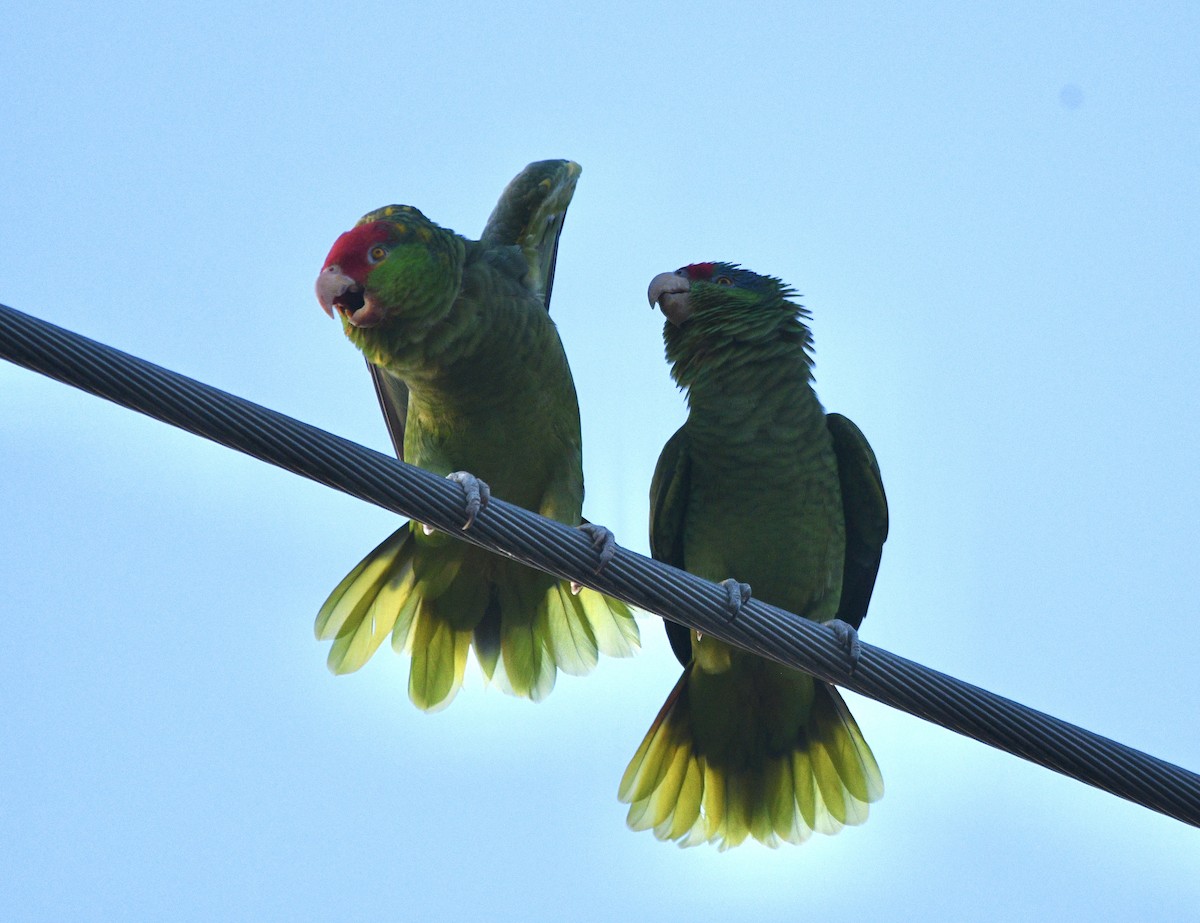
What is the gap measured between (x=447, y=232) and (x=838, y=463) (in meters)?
1.87

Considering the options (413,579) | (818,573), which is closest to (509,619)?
(413,579)

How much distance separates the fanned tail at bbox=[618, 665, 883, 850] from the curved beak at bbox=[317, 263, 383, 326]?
6.20 feet

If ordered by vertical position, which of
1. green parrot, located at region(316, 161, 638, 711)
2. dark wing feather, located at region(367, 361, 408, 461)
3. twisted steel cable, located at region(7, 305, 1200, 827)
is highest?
dark wing feather, located at region(367, 361, 408, 461)

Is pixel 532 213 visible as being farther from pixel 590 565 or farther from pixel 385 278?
pixel 590 565

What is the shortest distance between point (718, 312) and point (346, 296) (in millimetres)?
1573

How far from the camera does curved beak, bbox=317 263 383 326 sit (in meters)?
4.60

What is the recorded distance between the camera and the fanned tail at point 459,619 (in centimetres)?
501

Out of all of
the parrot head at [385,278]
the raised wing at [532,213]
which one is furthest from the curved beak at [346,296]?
the raised wing at [532,213]

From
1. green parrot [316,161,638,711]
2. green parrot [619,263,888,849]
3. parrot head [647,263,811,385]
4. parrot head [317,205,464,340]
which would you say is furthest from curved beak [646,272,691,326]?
parrot head [317,205,464,340]

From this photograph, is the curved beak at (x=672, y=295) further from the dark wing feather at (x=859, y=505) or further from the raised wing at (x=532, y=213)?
the dark wing feather at (x=859, y=505)

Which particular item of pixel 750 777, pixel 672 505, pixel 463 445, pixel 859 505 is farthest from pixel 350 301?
pixel 750 777

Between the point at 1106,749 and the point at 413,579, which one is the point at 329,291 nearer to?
the point at 413,579

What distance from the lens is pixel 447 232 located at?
4895 millimetres

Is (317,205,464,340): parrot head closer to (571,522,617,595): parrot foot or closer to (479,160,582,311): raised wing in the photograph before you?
(479,160,582,311): raised wing
